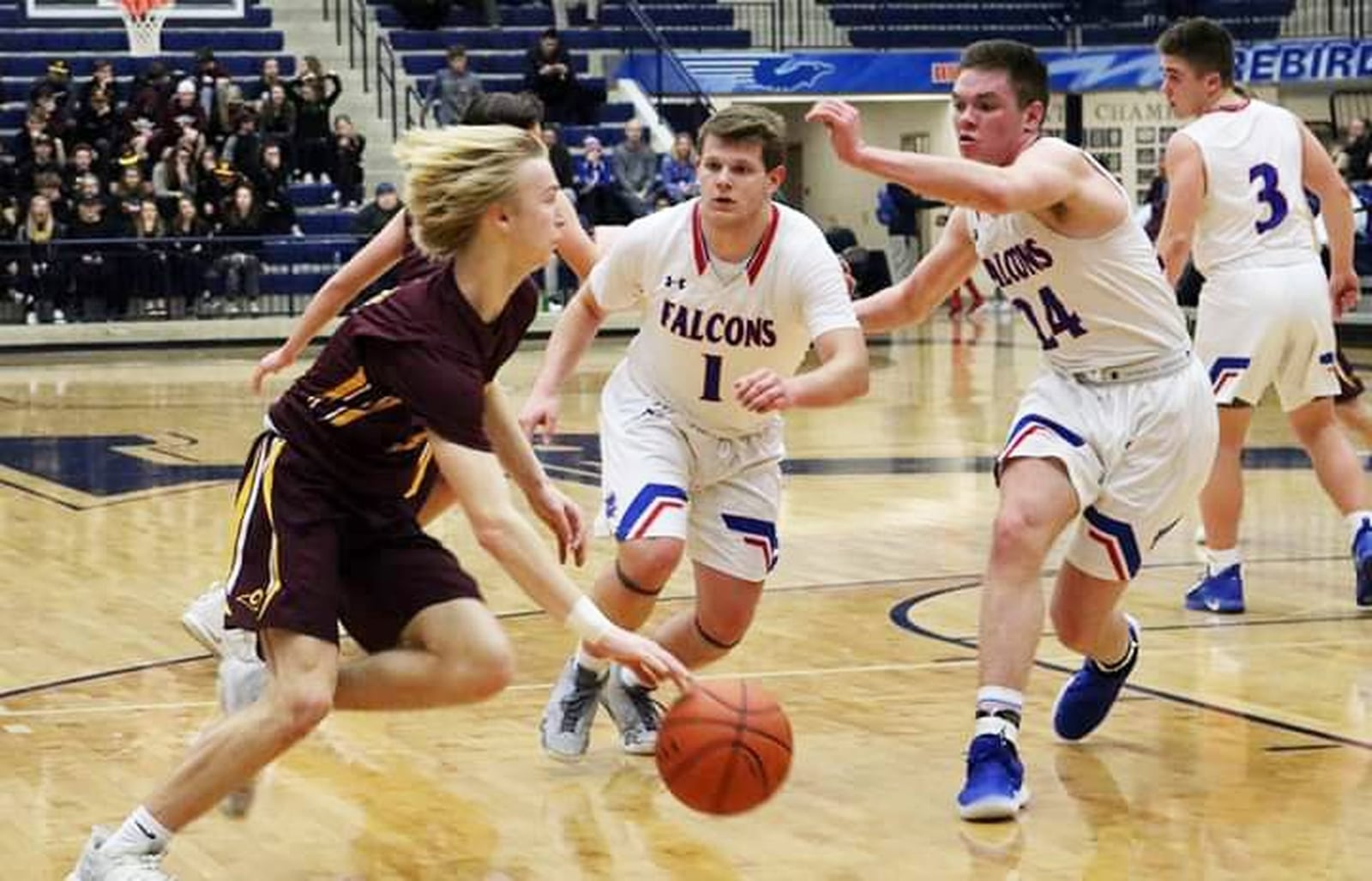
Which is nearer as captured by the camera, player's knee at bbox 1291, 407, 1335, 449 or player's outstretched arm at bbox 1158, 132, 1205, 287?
player's outstretched arm at bbox 1158, 132, 1205, 287

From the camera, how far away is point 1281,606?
8797 mm

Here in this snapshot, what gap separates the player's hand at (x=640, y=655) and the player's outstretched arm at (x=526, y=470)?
1.82ft

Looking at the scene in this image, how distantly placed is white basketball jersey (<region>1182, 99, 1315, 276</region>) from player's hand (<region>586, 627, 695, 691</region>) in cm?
443

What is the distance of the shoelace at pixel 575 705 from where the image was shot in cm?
644

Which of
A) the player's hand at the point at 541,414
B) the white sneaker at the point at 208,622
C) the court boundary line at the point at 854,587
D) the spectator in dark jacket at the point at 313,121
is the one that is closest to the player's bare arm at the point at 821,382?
the player's hand at the point at 541,414

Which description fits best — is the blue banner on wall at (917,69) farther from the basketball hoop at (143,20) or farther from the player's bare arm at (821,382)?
the player's bare arm at (821,382)

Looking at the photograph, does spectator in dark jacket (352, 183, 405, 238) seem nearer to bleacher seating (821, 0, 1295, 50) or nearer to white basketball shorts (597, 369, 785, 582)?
bleacher seating (821, 0, 1295, 50)

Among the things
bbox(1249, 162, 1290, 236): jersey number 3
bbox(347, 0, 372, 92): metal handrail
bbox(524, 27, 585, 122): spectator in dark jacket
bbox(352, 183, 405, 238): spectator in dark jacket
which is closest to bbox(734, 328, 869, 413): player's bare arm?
bbox(1249, 162, 1290, 236): jersey number 3

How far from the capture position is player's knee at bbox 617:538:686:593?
6219 mm

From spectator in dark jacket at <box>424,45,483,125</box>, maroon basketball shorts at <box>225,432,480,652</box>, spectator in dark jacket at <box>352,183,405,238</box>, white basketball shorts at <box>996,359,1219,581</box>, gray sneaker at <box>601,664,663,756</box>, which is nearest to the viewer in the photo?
maroon basketball shorts at <box>225,432,480,652</box>

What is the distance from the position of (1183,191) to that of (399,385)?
425 centimetres

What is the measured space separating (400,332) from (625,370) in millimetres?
1751

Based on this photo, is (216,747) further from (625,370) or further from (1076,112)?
(1076,112)

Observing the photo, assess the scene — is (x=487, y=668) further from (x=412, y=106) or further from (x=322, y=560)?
(x=412, y=106)
